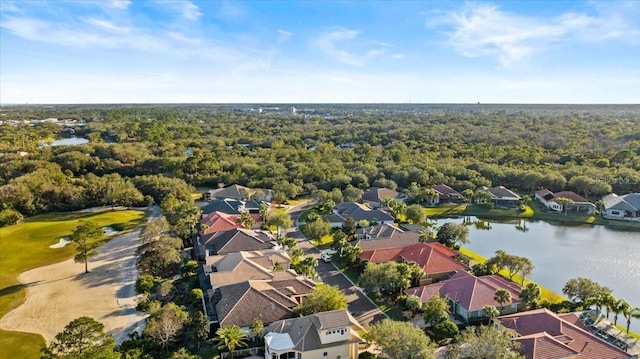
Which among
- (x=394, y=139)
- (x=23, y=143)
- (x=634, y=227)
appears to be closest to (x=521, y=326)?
(x=634, y=227)

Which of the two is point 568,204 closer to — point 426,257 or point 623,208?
point 623,208

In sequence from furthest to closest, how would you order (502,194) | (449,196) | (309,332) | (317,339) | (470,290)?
(449,196)
(502,194)
(470,290)
(309,332)
(317,339)

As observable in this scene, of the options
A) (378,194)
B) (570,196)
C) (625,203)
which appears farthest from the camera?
(378,194)

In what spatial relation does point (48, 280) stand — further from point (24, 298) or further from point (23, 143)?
point (23, 143)

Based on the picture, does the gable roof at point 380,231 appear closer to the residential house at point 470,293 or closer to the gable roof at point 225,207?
the residential house at point 470,293

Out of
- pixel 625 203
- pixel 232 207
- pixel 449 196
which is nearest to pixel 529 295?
pixel 449 196

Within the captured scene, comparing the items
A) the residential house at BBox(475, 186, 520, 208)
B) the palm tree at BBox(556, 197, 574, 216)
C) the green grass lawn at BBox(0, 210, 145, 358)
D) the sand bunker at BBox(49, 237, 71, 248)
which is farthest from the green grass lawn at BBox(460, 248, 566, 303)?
the sand bunker at BBox(49, 237, 71, 248)

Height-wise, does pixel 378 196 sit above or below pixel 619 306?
below
